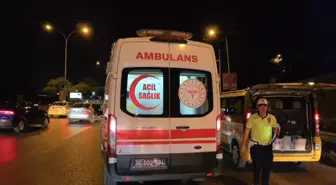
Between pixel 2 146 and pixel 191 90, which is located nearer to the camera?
pixel 191 90

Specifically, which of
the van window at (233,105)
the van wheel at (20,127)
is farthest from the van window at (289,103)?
the van wheel at (20,127)

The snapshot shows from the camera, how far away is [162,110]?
600cm

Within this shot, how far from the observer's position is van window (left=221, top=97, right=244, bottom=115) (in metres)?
9.13

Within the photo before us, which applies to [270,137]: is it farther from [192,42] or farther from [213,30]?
[213,30]

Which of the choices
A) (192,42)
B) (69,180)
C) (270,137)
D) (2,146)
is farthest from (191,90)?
(2,146)

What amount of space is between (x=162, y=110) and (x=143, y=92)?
424 millimetres

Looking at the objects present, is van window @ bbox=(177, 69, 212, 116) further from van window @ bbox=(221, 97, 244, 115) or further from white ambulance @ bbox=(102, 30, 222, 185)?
van window @ bbox=(221, 97, 244, 115)

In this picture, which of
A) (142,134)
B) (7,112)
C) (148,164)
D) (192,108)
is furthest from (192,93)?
(7,112)

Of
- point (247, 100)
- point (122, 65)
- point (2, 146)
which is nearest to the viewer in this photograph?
point (122, 65)

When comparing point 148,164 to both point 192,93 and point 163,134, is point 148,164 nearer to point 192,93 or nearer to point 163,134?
point 163,134

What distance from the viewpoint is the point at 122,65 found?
583 centimetres

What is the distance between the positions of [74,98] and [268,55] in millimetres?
28290

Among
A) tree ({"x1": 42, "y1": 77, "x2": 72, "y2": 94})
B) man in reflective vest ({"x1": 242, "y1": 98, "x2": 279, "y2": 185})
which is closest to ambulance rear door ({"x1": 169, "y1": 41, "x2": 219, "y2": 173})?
man in reflective vest ({"x1": 242, "y1": 98, "x2": 279, "y2": 185})

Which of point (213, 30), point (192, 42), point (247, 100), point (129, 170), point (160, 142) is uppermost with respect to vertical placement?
point (213, 30)
